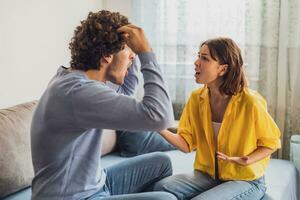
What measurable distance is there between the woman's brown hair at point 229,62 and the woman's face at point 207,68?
19 millimetres

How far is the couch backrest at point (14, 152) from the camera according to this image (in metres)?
1.83

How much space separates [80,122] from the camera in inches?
49.9

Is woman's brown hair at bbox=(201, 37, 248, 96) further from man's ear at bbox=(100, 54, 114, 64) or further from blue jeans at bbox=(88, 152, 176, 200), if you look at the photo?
man's ear at bbox=(100, 54, 114, 64)

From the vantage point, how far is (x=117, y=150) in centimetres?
262

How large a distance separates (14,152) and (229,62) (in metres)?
1.06

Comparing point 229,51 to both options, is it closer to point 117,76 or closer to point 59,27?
point 117,76

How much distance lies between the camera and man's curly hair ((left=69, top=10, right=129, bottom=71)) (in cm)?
135

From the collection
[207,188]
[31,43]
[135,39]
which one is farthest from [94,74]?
[31,43]

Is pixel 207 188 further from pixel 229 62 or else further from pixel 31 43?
pixel 31 43

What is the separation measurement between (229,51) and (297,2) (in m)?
1.03

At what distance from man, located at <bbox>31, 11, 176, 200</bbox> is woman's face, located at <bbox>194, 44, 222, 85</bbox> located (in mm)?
478

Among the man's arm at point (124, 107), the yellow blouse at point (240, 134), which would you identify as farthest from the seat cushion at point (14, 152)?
the yellow blouse at point (240, 134)

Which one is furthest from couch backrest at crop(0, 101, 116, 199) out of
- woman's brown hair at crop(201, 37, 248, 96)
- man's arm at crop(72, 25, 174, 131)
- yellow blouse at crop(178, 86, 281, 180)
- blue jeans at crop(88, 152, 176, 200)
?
woman's brown hair at crop(201, 37, 248, 96)

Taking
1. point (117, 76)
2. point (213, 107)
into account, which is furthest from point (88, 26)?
point (213, 107)
